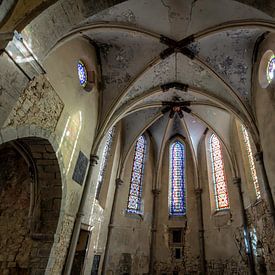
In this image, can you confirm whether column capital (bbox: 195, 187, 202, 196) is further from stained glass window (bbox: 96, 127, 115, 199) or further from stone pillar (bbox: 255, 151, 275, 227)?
stained glass window (bbox: 96, 127, 115, 199)

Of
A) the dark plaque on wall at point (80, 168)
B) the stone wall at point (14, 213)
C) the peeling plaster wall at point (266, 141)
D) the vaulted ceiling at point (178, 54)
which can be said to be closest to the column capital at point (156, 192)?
the vaulted ceiling at point (178, 54)

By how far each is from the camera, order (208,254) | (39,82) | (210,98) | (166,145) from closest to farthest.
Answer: (39,82) → (210,98) → (208,254) → (166,145)

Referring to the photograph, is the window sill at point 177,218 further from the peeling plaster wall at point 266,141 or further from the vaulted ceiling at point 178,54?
the vaulted ceiling at point 178,54

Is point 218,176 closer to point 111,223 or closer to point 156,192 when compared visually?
point 156,192

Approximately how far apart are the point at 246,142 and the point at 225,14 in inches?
236

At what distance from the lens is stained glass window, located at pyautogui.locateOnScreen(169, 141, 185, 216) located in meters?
12.9

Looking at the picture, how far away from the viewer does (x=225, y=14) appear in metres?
7.09

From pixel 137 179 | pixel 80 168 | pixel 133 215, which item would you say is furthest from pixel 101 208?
pixel 137 179

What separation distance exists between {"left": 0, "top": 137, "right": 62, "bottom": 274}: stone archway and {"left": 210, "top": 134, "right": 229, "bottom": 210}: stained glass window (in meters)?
8.67

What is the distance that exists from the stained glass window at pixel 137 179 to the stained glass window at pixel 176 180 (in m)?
1.91

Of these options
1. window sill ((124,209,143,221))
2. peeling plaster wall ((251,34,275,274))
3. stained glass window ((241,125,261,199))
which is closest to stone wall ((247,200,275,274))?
peeling plaster wall ((251,34,275,274))

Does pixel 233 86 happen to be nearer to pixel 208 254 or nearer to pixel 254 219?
pixel 254 219

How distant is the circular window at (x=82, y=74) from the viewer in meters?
8.04

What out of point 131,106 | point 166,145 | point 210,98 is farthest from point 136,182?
point 210,98
